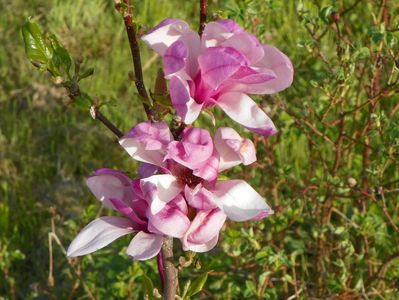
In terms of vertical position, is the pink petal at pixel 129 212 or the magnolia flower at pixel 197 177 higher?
the magnolia flower at pixel 197 177

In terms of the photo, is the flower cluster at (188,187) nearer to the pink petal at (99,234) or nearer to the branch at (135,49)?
the pink petal at (99,234)

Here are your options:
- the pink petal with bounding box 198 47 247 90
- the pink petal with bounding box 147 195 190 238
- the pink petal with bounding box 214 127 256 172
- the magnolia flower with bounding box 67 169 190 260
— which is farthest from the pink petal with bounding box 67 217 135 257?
the pink petal with bounding box 198 47 247 90

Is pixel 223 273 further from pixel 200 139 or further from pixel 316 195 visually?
pixel 200 139

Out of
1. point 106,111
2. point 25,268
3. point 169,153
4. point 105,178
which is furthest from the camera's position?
point 106,111

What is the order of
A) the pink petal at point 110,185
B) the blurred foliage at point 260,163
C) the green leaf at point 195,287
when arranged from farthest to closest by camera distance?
1. the blurred foliage at point 260,163
2. the green leaf at point 195,287
3. the pink petal at point 110,185

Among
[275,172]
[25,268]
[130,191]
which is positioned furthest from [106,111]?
[130,191]

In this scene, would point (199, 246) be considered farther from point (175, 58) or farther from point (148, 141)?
point (175, 58)

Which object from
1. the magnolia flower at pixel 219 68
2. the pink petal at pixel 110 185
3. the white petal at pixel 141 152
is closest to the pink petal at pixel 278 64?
the magnolia flower at pixel 219 68
